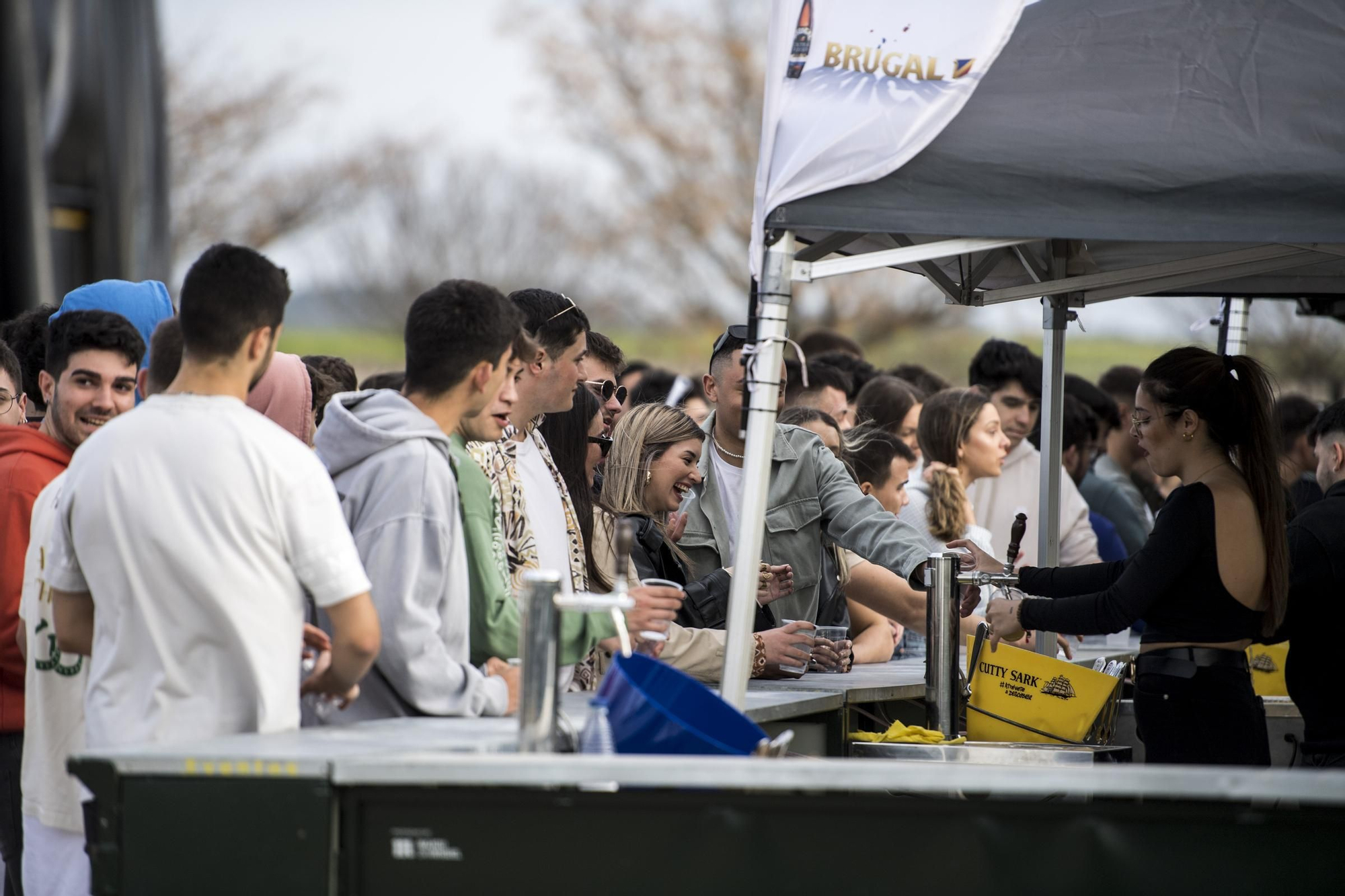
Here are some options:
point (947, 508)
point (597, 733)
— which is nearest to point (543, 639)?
point (597, 733)

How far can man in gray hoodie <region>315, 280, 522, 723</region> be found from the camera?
300 centimetres

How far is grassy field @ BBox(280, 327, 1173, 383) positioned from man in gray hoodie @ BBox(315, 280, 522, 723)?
18.4 meters

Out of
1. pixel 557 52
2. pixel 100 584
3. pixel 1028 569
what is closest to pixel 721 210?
pixel 557 52

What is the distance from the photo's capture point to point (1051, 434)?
5434 millimetres

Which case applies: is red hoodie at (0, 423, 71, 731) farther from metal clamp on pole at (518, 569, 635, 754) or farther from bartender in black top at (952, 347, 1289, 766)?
bartender in black top at (952, 347, 1289, 766)

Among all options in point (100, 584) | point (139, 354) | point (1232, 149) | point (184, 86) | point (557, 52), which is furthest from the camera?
point (557, 52)

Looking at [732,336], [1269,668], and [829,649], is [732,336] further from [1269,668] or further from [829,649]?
[1269,668]

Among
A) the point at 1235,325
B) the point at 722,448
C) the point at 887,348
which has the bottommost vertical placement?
the point at 722,448

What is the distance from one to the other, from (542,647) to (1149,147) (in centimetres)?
167

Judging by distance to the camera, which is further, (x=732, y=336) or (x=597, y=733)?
(x=732, y=336)

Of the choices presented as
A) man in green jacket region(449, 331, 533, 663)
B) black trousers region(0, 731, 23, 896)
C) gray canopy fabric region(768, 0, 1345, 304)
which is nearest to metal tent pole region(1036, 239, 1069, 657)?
gray canopy fabric region(768, 0, 1345, 304)

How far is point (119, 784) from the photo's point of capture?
2.54m

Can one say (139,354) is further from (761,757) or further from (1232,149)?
(1232,149)

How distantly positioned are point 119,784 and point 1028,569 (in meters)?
2.83
